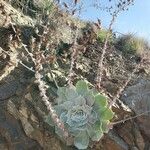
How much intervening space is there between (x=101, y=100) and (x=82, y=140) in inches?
13.2

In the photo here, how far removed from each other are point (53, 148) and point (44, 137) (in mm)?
119

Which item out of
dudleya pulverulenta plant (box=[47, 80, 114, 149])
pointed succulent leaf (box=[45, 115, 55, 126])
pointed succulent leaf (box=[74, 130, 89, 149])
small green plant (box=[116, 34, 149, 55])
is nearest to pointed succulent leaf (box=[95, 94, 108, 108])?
dudleya pulverulenta plant (box=[47, 80, 114, 149])

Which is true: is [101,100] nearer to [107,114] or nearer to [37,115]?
[107,114]

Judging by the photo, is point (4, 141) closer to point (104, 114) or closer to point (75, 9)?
point (104, 114)

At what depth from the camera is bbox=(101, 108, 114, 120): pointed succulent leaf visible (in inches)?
141

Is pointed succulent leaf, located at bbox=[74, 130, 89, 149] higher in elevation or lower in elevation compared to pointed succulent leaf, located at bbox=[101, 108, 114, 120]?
lower

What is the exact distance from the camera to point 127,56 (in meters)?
6.18

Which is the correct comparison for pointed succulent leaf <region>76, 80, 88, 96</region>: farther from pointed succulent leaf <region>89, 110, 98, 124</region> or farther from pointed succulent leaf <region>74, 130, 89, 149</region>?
pointed succulent leaf <region>74, 130, 89, 149</region>

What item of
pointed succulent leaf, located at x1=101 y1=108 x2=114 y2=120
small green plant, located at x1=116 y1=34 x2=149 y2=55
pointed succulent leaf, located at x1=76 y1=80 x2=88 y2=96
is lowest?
pointed succulent leaf, located at x1=101 y1=108 x2=114 y2=120

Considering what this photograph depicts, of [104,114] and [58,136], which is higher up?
[104,114]

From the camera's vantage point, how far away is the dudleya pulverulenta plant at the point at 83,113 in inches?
141

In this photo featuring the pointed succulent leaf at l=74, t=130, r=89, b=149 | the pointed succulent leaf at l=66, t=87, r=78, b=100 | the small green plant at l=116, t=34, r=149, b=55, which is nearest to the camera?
the pointed succulent leaf at l=74, t=130, r=89, b=149

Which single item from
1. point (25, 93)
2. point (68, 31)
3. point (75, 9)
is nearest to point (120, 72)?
point (68, 31)

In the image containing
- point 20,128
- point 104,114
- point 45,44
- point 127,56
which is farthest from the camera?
point 127,56
